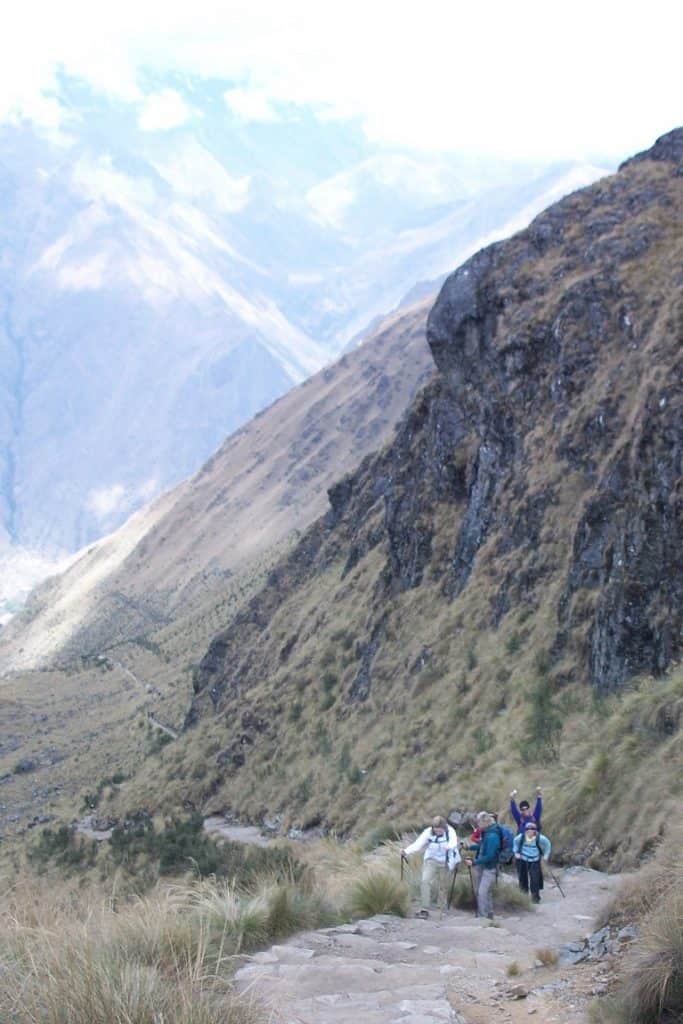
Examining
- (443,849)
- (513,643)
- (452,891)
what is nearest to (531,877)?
(452,891)

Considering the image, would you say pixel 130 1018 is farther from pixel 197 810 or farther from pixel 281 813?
pixel 197 810

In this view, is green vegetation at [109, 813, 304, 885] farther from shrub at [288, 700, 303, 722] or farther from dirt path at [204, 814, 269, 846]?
shrub at [288, 700, 303, 722]

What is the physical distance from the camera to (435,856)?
13570 mm

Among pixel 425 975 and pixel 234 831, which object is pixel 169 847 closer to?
pixel 234 831

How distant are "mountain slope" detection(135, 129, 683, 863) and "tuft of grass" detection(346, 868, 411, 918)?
149 inches

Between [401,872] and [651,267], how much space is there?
23.1 m

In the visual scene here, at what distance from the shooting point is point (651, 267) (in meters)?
31.5

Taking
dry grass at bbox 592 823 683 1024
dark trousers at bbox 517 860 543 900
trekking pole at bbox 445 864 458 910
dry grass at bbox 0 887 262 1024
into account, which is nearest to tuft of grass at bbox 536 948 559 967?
dry grass at bbox 592 823 683 1024

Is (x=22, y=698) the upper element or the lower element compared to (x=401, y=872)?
upper

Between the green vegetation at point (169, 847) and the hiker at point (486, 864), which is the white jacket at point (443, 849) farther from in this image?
the green vegetation at point (169, 847)

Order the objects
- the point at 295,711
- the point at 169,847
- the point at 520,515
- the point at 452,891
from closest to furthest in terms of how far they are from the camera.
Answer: the point at 452,891 → the point at 520,515 → the point at 169,847 → the point at 295,711

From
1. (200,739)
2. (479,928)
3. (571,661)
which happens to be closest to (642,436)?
(571,661)

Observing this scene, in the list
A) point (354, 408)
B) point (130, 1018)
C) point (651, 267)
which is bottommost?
point (130, 1018)

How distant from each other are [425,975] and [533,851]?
455 centimetres
